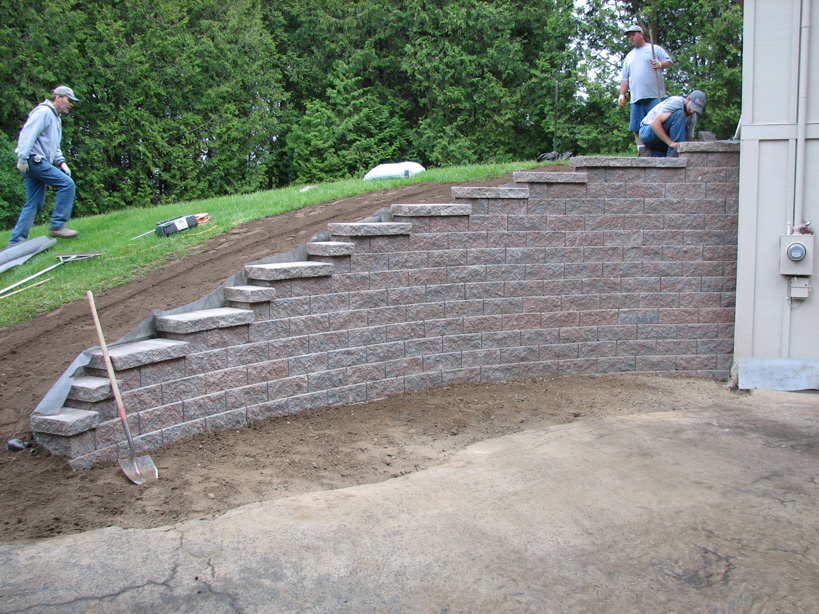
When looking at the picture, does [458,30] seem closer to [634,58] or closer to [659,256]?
[634,58]

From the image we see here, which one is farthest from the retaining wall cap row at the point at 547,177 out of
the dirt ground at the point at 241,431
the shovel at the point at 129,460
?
the shovel at the point at 129,460

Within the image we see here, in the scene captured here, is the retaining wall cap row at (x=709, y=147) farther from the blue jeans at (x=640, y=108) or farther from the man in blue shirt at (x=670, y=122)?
the blue jeans at (x=640, y=108)

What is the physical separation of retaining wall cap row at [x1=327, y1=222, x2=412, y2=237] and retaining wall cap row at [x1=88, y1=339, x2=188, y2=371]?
168 centimetres

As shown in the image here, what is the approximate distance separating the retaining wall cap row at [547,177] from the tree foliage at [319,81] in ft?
34.8

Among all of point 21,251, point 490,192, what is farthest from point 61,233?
point 490,192

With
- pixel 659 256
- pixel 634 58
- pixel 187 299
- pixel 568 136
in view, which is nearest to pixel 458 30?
pixel 568 136

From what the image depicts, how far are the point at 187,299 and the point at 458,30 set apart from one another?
14.5m

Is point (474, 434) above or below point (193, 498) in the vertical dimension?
below

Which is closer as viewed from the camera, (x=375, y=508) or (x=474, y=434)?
(x=375, y=508)

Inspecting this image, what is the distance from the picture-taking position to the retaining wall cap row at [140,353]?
422 centimetres

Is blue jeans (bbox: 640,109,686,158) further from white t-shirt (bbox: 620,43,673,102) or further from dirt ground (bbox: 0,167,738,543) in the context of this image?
dirt ground (bbox: 0,167,738,543)

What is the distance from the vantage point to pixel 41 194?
792 centimetres

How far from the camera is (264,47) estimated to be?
60.6 feet

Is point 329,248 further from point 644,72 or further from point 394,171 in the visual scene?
point 394,171
